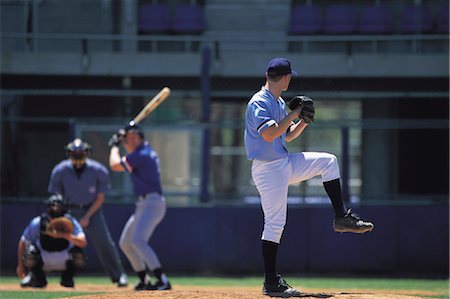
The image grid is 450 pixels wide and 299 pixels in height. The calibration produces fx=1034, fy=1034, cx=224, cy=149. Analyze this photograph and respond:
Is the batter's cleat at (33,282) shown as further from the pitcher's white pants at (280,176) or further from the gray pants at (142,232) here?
the pitcher's white pants at (280,176)

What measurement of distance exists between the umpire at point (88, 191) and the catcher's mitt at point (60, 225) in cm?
87

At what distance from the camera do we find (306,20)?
65.1 feet

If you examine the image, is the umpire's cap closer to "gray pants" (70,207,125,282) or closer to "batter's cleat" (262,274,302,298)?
"gray pants" (70,207,125,282)

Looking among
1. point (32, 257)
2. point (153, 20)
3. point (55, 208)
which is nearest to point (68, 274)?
point (32, 257)

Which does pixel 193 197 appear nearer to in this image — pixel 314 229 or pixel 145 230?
pixel 314 229

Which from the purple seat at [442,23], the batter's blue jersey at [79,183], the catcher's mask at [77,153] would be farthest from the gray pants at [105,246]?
the purple seat at [442,23]

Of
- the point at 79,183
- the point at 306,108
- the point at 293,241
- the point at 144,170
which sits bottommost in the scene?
the point at 293,241

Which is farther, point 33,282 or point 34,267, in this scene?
point 33,282

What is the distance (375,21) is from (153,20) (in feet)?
14.0

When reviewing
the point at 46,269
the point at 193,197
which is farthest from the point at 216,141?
the point at 46,269

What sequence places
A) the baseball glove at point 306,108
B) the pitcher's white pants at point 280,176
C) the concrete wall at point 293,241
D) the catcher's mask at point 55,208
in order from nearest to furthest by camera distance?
the baseball glove at point 306,108, the pitcher's white pants at point 280,176, the catcher's mask at point 55,208, the concrete wall at point 293,241

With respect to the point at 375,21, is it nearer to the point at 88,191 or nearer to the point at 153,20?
the point at 153,20

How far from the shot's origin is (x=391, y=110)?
18.1 meters

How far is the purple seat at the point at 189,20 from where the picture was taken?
19828 mm
